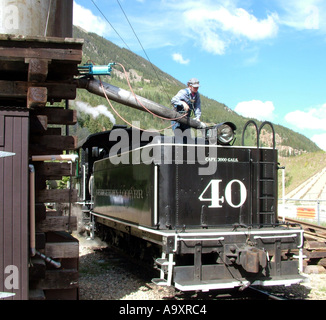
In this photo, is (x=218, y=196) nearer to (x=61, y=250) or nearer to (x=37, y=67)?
(x=61, y=250)

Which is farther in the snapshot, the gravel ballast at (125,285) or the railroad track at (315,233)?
the railroad track at (315,233)

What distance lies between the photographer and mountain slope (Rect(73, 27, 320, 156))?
204ft

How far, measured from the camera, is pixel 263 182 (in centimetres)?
745

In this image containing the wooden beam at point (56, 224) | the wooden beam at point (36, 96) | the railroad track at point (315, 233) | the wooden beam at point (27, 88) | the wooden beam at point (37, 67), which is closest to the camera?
the wooden beam at point (37, 67)

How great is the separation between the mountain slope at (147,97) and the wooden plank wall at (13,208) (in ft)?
139

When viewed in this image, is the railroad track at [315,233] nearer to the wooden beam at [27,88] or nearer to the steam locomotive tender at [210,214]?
the steam locomotive tender at [210,214]

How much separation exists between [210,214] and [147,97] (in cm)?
7226

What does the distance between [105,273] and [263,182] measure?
3723 millimetres

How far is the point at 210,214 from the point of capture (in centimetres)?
701

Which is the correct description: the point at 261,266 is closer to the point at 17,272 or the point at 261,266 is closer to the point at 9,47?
the point at 17,272

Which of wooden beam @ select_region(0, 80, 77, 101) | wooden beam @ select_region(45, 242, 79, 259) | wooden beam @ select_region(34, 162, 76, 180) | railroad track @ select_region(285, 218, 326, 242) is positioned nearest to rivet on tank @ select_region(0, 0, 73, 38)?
wooden beam @ select_region(0, 80, 77, 101)

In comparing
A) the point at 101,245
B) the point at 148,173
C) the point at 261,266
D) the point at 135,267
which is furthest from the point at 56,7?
the point at 101,245

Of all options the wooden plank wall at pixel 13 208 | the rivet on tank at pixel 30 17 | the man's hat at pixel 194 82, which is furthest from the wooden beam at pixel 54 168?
the man's hat at pixel 194 82

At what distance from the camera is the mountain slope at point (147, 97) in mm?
62281
